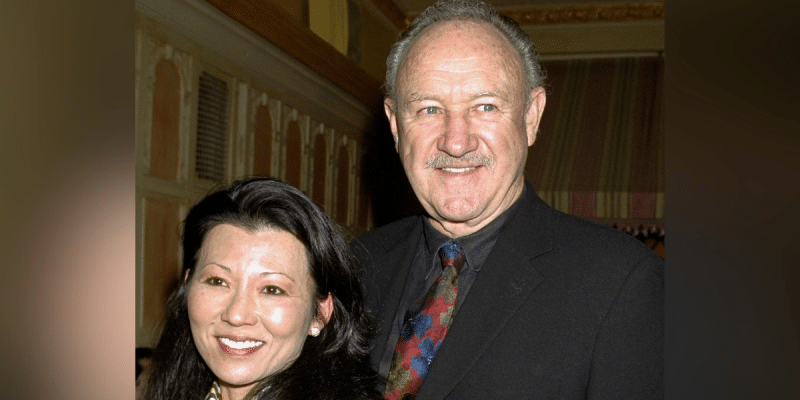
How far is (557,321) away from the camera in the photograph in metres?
1.41

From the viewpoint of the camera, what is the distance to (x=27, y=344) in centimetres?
29

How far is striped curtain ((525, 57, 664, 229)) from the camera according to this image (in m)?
6.68

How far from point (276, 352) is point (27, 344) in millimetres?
1234

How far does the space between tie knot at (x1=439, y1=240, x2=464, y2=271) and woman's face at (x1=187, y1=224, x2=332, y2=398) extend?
325 millimetres

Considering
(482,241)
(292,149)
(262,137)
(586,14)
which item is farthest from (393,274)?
(586,14)

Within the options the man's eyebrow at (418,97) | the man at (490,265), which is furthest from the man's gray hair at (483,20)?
the man's eyebrow at (418,97)

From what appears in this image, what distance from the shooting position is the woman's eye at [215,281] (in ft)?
4.87

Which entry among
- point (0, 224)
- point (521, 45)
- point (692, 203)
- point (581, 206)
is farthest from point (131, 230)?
point (581, 206)

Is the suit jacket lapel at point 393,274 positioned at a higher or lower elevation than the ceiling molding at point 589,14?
lower

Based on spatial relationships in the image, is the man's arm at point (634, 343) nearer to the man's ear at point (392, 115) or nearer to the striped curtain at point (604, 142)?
the man's ear at point (392, 115)

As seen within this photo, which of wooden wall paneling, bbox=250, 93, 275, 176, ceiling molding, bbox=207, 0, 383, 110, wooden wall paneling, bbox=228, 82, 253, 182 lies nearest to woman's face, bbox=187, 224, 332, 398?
ceiling molding, bbox=207, 0, 383, 110

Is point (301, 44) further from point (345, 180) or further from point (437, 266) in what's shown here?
point (437, 266)

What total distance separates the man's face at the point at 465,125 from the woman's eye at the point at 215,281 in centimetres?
48

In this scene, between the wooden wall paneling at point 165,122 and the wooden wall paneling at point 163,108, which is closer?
the wooden wall paneling at point 163,108
